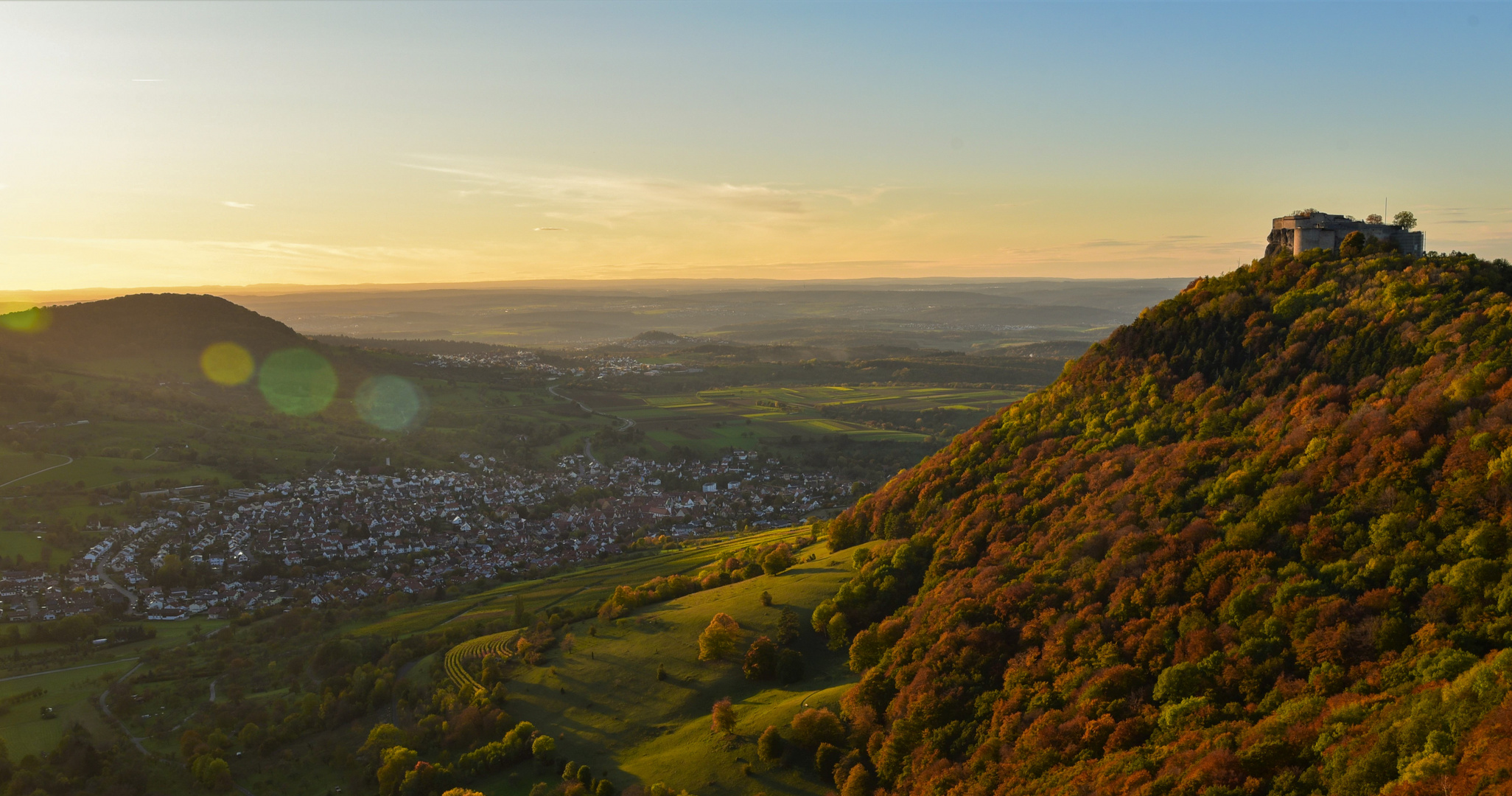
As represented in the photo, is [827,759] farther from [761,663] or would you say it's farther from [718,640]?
[718,640]

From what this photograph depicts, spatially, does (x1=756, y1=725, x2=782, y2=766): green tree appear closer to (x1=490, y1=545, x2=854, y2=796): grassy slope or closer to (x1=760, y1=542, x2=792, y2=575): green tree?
(x1=490, y1=545, x2=854, y2=796): grassy slope

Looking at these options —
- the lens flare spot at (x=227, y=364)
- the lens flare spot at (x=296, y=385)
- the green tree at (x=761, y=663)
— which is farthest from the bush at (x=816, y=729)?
the lens flare spot at (x=227, y=364)

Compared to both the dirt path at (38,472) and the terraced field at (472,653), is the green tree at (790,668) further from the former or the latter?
the dirt path at (38,472)

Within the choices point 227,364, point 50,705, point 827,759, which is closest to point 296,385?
point 227,364

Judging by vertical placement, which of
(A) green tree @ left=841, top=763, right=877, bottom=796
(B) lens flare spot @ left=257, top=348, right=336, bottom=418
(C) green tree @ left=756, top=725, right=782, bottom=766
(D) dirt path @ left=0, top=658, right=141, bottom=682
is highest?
(B) lens flare spot @ left=257, top=348, right=336, bottom=418

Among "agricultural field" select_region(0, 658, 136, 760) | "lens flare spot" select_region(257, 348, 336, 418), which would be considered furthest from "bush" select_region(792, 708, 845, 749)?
"lens flare spot" select_region(257, 348, 336, 418)

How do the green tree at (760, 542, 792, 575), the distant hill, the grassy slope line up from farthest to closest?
the distant hill, the green tree at (760, 542, 792, 575), the grassy slope

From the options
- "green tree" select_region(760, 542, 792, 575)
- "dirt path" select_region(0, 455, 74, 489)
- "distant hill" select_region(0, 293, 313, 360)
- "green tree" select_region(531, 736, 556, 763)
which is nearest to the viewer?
"green tree" select_region(531, 736, 556, 763)
